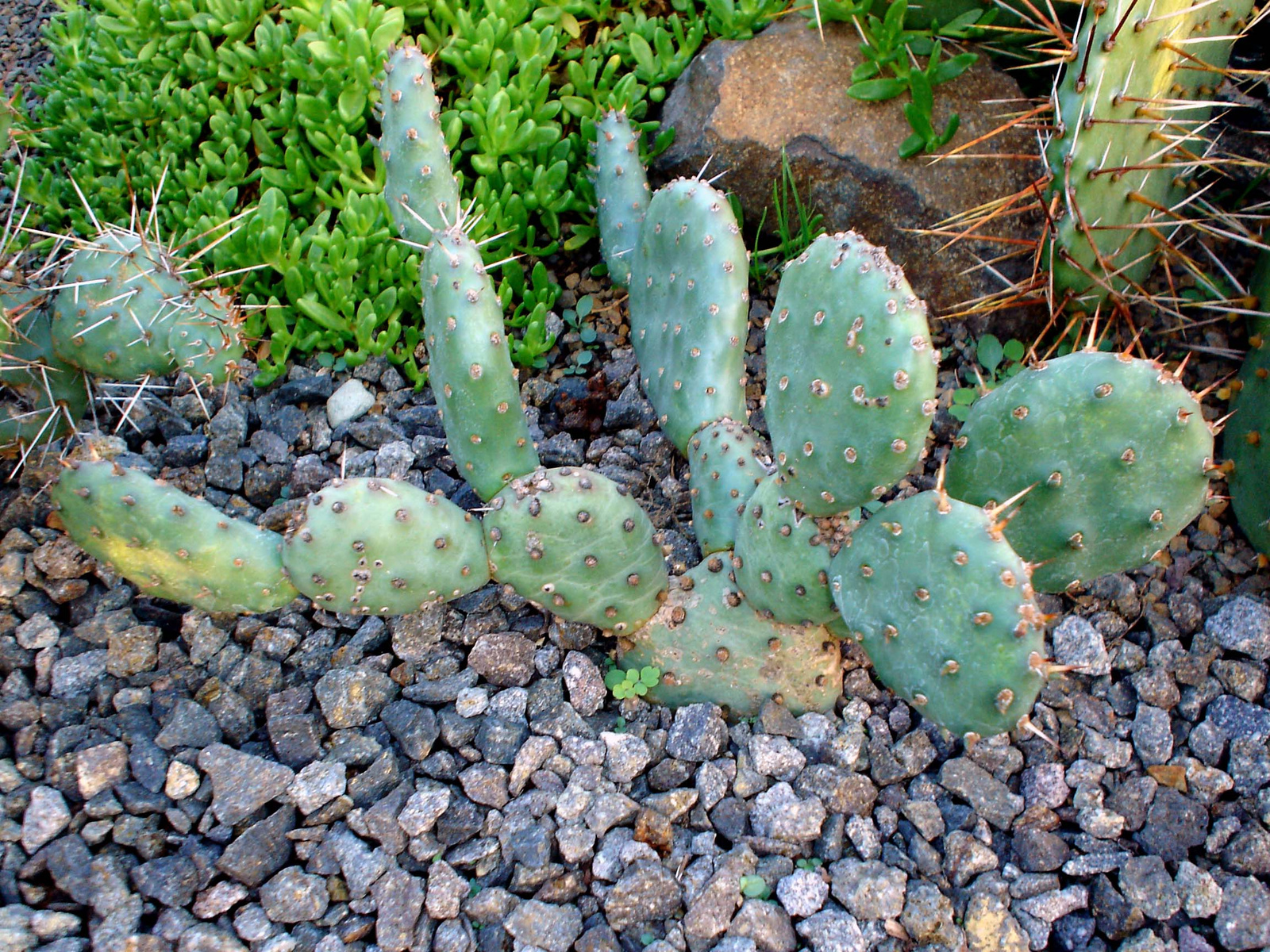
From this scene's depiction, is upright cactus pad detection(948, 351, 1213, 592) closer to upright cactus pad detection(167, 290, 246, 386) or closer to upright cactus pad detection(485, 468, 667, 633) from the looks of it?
upright cactus pad detection(485, 468, 667, 633)

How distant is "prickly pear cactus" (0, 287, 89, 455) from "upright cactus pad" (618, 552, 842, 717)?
4.29ft

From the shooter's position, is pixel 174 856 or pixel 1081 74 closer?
pixel 174 856

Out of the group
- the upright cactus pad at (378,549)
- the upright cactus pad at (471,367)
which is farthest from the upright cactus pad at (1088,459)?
the upright cactus pad at (378,549)

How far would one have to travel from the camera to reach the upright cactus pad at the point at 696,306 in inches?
84.4

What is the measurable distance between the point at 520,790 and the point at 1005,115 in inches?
77.6

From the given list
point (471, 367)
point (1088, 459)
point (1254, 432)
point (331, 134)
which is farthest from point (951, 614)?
point (331, 134)

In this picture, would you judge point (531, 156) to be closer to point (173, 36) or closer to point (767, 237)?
point (767, 237)

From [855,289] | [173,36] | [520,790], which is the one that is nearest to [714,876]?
[520,790]

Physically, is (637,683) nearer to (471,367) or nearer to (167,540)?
(471,367)

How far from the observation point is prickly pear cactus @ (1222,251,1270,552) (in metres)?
2.23

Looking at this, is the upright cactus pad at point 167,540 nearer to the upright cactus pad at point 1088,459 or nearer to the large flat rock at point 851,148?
the upright cactus pad at point 1088,459

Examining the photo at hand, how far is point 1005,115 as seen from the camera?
256cm

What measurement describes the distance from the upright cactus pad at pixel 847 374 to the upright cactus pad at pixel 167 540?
0.95 metres

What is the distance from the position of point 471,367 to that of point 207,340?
0.74 m
